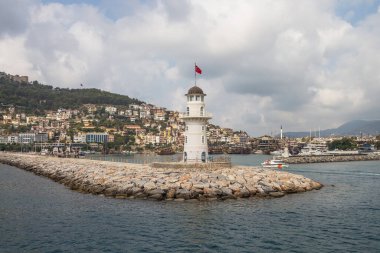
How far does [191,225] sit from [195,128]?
1644 centimetres

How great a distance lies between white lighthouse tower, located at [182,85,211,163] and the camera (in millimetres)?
37812

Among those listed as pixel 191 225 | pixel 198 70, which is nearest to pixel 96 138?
pixel 198 70

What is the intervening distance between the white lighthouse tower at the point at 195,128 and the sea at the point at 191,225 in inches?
386

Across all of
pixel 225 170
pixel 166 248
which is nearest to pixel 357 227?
pixel 166 248

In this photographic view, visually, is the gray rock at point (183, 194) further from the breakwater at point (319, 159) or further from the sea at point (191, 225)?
the breakwater at point (319, 159)

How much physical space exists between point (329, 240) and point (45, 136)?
178211mm

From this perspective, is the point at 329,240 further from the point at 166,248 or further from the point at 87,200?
the point at 87,200

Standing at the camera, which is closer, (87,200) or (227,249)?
(227,249)

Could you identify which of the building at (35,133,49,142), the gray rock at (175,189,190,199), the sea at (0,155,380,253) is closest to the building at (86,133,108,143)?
the building at (35,133,49,142)

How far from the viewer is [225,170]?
116 ft

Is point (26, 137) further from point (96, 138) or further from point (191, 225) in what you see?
point (191, 225)

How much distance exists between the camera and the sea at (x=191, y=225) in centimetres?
1905

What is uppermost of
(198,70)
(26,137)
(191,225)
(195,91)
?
(198,70)

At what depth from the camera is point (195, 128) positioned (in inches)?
1494
